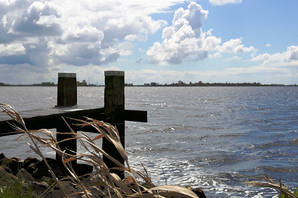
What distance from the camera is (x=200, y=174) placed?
1200 cm

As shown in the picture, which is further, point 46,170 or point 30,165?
point 30,165

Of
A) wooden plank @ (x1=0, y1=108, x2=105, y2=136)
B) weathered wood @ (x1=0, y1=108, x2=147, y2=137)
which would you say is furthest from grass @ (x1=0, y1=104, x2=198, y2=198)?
weathered wood @ (x1=0, y1=108, x2=147, y2=137)

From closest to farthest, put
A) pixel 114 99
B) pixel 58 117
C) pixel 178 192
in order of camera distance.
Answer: pixel 178 192 → pixel 114 99 → pixel 58 117

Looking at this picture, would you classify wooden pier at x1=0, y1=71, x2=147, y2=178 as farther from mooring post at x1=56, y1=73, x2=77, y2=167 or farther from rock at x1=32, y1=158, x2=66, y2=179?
rock at x1=32, y1=158, x2=66, y2=179

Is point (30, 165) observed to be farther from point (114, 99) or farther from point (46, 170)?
point (114, 99)

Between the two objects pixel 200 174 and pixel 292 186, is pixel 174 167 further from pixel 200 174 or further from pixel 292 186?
pixel 292 186

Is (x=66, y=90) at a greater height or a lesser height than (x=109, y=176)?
greater

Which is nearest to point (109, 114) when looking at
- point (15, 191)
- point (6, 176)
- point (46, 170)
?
point (46, 170)

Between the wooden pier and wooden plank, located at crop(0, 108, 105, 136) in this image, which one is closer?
wooden plank, located at crop(0, 108, 105, 136)

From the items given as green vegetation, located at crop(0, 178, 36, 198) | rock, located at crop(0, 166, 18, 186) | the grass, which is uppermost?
the grass

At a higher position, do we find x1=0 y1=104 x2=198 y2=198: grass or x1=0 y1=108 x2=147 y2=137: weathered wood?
x1=0 y1=104 x2=198 y2=198: grass

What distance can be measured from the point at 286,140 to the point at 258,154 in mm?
5532

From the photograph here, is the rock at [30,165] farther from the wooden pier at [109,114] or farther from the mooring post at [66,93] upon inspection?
the wooden pier at [109,114]

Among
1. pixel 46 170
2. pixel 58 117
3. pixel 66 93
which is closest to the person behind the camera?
pixel 58 117
